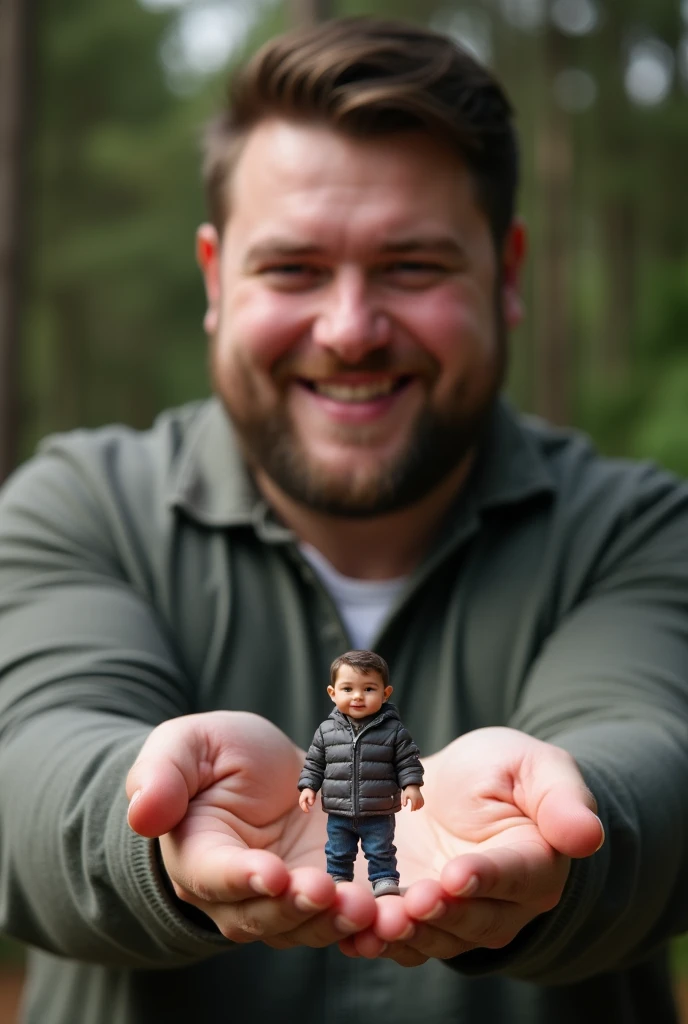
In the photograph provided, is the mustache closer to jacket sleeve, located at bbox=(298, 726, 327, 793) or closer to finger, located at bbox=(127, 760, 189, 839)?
jacket sleeve, located at bbox=(298, 726, 327, 793)

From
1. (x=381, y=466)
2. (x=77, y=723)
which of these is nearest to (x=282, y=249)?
(x=381, y=466)

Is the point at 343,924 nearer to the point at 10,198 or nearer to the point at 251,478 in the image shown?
the point at 251,478

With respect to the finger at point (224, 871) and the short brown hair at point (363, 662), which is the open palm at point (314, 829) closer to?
the finger at point (224, 871)

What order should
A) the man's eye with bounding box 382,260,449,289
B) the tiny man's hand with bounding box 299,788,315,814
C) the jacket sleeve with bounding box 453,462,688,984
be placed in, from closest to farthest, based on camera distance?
the tiny man's hand with bounding box 299,788,315,814, the jacket sleeve with bounding box 453,462,688,984, the man's eye with bounding box 382,260,449,289

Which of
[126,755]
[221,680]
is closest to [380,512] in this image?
[221,680]

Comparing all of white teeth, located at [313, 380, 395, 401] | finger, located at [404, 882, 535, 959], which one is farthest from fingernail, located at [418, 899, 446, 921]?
white teeth, located at [313, 380, 395, 401]

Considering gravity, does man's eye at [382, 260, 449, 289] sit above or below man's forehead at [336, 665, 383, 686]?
above

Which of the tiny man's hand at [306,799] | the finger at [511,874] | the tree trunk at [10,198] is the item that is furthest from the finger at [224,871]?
the tree trunk at [10,198]
